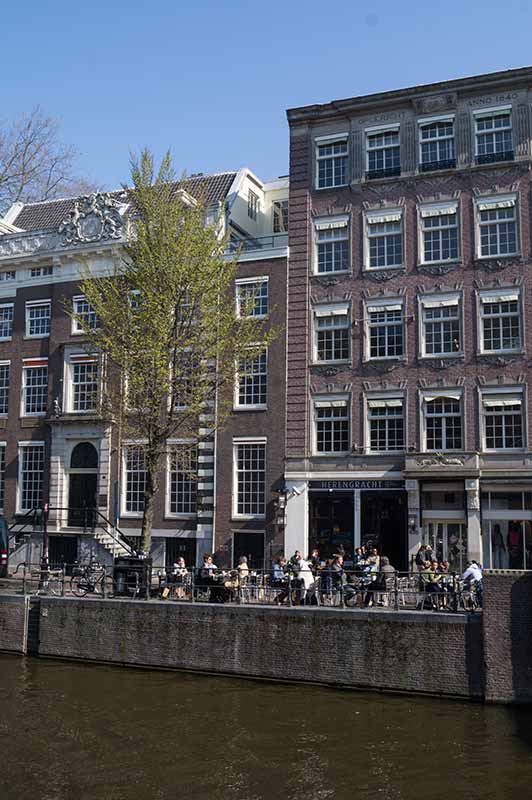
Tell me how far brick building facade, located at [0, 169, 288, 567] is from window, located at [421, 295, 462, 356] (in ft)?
19.1

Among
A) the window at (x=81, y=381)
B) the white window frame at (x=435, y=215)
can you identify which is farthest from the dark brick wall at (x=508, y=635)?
the window at (x=81, y=381)

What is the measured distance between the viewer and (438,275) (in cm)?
3297

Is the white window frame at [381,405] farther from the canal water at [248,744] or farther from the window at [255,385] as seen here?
the canal water at [248,744]

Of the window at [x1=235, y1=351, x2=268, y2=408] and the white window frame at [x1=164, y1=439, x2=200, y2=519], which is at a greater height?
the window at [x1=235, y1=351, x2=268, y2=408]

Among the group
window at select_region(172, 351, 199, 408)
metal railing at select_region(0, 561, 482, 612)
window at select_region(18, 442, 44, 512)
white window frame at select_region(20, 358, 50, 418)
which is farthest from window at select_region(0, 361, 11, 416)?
metal railing at select_region(0, 561, 482, 612)

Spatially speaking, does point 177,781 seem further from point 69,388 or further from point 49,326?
point 49,326

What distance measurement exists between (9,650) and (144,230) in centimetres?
1456

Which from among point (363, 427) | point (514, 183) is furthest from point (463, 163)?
point (363, 427)

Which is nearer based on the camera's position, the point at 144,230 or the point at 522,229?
the point at 144,230

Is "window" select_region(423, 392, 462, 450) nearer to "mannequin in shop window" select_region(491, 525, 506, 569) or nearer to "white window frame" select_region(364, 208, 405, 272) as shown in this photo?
"mannequin in shop window" select_region(491, 525, 506, 569)

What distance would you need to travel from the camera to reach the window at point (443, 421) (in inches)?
1260

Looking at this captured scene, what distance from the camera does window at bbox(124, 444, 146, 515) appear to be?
3638 centimetres

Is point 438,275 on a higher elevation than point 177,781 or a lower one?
higher

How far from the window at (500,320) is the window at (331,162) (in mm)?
8045
